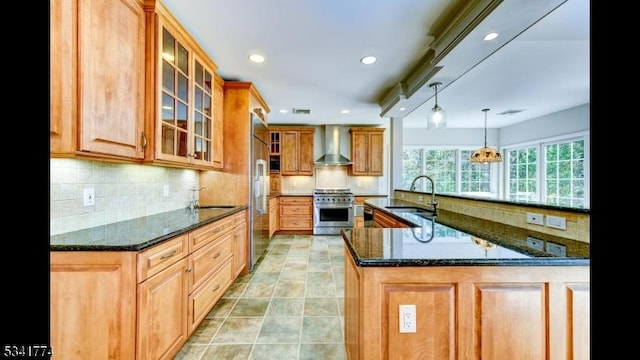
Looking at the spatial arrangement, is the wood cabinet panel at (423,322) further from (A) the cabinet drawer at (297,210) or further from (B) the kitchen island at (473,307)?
(A) the cabinet drawer at (297,210)

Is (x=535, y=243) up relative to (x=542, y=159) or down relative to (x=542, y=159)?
down

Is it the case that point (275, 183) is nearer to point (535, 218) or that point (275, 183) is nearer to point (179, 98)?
point (179, 98)

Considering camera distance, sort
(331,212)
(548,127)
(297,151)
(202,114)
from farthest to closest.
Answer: (297,151) < (331,212) < (548,127) < (202,114)

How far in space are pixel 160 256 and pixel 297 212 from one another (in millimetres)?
4470

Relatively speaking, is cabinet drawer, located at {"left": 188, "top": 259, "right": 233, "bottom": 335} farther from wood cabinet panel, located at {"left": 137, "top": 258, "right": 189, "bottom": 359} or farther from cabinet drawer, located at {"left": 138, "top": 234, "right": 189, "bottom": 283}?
cabinet drawer, located at {"left": 138, "top": 234, "right": 189, "bottom": 283}

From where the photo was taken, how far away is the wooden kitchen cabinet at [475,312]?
1.16 m

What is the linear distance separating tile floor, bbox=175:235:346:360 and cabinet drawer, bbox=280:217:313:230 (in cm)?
204

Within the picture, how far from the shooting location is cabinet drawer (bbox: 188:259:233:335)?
6.56 feet

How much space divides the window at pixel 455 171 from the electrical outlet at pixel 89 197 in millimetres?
6705

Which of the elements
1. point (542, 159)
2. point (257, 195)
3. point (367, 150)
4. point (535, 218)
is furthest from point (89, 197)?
point (542, 159)

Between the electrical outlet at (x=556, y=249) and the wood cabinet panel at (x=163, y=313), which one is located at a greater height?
the electrical outlet at (x=556, y=249)

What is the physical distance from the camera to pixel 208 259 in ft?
7.47

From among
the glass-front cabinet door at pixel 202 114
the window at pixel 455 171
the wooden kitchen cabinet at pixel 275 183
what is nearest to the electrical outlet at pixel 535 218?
the glass-front cabinet door at pixel 202 114
